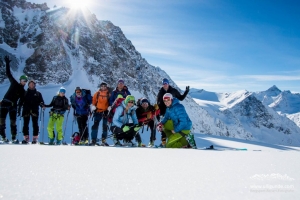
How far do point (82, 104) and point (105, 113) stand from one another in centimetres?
96

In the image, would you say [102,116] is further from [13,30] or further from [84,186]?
[13,30]

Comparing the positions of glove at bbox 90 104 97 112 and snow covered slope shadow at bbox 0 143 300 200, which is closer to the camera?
snow covered slope shadow at bbox 0 143 300 200

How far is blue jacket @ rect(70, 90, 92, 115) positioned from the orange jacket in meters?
0.45

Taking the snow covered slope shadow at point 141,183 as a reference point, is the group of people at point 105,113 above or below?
above

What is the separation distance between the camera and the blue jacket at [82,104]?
9133 mm

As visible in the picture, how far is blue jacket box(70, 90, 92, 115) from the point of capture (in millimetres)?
9133

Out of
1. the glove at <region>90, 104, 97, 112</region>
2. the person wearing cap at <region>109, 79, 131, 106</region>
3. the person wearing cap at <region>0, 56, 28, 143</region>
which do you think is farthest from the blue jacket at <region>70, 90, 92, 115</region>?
the person wearing cap at <region>0, 56, 28, 143</region>

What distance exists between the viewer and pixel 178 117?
648 centimetres

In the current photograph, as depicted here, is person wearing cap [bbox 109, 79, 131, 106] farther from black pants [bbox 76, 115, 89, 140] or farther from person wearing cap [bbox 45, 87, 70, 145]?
person wearing cap [bbox 45, 87, 70, 145]

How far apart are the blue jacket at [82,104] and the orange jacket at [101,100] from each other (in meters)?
0.45

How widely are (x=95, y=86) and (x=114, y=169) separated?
41469mm

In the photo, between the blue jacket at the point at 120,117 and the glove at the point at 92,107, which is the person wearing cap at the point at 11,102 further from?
the blue jacket at the point at 120,117

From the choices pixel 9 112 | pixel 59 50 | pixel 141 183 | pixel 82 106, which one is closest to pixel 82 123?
pixel 82 106

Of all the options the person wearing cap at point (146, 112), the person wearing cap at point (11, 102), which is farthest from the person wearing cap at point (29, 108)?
the person wearing cap at point (146, 112)
